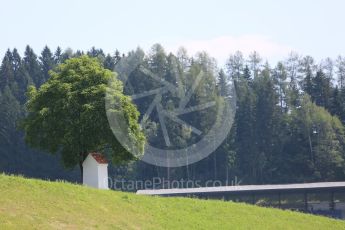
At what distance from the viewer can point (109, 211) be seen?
34969 millimetres

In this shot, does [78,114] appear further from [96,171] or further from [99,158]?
[96,171]

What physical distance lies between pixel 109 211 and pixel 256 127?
90604mm

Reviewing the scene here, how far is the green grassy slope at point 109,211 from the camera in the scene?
3100cm

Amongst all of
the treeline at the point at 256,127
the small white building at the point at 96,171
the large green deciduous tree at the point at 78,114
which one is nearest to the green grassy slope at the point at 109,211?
the small white building at the point at 96,171

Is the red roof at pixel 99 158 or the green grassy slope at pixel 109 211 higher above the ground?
the red roof at pixel 99 158

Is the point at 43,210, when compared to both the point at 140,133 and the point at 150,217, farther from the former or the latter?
the point at 140,133

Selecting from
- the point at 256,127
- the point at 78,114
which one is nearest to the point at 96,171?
the point at 78,114

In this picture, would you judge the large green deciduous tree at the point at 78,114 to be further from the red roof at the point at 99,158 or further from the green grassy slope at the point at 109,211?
the green grassy slope at the point at 109,211

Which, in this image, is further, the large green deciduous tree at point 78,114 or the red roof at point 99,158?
the large green deciduous tree at point 78,114

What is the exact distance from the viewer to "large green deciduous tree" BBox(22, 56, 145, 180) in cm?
4994

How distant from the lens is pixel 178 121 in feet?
388

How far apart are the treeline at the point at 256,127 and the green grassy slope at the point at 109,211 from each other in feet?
228

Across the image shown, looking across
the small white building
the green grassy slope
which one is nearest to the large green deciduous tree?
the small white building

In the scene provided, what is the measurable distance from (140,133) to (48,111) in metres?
6.95
